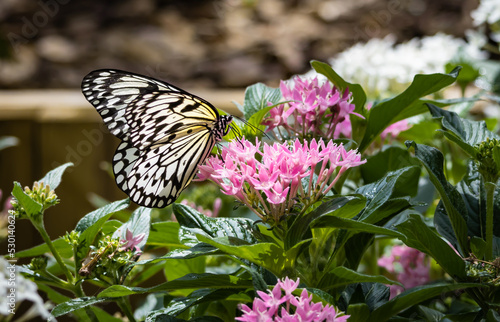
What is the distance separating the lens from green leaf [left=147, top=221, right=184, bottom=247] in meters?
0.78

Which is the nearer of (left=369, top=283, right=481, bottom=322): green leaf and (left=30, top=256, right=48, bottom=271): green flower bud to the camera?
(left=369, top=283, right=481, bottom=322): green leaf

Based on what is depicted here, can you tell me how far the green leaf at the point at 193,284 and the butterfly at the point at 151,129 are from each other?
0.19 meters

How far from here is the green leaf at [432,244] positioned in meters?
0.63

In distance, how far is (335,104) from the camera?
752 millimetres

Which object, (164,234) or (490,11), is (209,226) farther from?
(490,11)

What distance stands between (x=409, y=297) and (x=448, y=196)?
136mm

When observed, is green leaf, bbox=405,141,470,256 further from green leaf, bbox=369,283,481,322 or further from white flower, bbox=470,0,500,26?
white flower, bbox=470,0,500,26

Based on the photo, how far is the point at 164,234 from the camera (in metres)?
0.79

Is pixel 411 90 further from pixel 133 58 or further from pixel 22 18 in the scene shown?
pixel 22 18

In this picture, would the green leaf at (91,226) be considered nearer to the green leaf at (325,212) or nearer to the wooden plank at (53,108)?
the green leaf at (325,212)

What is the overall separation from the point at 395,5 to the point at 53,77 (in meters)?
2.21

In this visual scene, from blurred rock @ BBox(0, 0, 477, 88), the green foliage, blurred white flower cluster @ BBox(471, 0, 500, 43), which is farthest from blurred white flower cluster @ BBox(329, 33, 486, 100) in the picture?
blurred rock @ BBox(0, 0, 477, 88)

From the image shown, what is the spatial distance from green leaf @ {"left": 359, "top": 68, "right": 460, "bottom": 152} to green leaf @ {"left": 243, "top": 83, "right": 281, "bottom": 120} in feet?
0.44

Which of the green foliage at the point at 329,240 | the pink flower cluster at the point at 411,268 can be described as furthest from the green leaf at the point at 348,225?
the pink flower cluster at the point at 411,268
